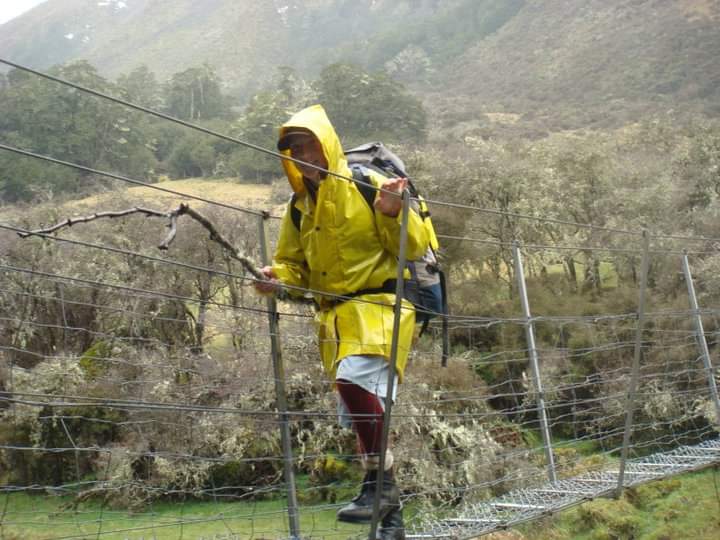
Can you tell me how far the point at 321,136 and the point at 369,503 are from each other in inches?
43.8

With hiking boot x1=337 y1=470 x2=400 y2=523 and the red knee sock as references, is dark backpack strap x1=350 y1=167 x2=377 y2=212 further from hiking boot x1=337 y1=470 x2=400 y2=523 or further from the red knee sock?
hiking boot x1=337 y1=470 x2=400 y2=523

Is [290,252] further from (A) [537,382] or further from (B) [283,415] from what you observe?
(A) [537,382]

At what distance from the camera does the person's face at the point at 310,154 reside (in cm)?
234

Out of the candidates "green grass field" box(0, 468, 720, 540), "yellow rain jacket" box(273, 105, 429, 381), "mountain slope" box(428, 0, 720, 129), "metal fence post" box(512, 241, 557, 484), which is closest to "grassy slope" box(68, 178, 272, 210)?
"green grass field" box(0, 468, 720, 540)

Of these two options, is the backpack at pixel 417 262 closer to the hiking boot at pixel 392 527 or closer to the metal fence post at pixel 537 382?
the hiking boot at pixel 392 527

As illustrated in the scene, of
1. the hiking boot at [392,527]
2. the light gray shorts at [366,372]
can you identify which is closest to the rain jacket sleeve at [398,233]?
the light gray shorts at [366,372]

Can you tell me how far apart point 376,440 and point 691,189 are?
529 inches

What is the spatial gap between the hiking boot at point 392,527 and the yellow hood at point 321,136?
1055mm

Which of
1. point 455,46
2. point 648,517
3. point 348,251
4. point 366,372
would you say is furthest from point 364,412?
point 455,46

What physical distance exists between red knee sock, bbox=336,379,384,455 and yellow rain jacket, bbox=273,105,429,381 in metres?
0.11

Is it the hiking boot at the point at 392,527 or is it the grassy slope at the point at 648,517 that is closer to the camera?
the hiking boot at the point at 392,527

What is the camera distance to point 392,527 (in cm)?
234

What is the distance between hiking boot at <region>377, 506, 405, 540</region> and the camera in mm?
2326

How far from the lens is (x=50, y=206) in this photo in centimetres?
1204
